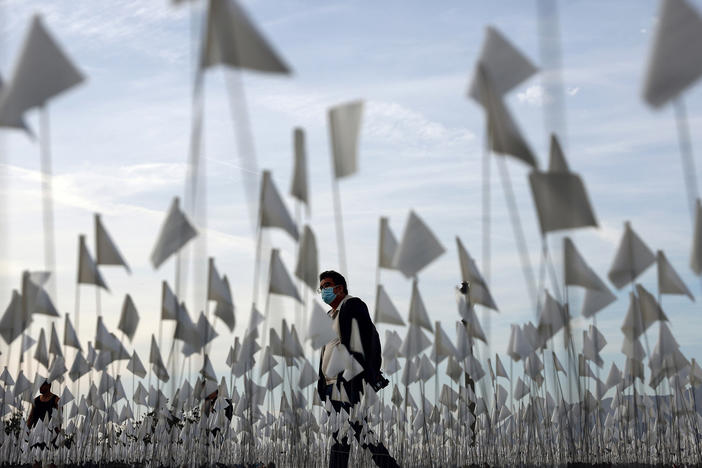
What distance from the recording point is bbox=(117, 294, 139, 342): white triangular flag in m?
7.32

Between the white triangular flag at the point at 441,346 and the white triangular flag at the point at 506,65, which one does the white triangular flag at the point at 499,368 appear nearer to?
the white triangular flag at the point at 441,346

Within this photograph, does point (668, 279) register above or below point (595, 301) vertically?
above

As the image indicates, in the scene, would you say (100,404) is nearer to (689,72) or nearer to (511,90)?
(511,90)

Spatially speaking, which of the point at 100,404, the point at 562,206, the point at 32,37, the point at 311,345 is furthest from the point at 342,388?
the point at 100,404

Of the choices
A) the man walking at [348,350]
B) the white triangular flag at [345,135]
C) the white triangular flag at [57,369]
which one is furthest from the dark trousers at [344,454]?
the white triangular flag at [57,369]

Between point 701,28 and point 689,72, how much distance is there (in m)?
0.19

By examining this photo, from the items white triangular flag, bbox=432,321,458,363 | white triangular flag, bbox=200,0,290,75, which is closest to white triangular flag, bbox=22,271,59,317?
white triangular flag, bbox=200,0,290,75

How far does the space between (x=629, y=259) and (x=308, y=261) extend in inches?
82.0

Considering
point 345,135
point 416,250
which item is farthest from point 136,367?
point 345,135

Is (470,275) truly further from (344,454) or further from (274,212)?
(274,212)

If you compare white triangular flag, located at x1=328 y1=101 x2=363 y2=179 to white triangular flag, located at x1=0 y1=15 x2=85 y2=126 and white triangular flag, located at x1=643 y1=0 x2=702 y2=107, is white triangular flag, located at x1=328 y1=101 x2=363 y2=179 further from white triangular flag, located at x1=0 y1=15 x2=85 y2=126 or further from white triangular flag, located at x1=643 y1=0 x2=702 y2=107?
white triangular flag, located at x1=643 y1=0 x2=702 y2=107

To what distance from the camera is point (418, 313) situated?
20.4 feet

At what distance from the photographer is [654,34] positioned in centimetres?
324

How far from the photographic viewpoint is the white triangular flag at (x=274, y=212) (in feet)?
15.2
